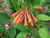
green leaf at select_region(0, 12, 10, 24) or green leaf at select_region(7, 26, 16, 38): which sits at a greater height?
green leaf at select_region(0, 12, 10, 24)

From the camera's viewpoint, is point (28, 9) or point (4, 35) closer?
point (28, 9)

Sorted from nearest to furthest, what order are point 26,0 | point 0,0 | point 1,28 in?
point 26,0
point 1,28
point 0,0

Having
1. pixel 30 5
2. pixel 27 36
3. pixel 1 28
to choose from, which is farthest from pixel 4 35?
pixel 30 5

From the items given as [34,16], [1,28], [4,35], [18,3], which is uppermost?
[18,3]

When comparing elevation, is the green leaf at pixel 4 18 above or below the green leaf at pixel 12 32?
above

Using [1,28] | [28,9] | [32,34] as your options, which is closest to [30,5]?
[28,9]

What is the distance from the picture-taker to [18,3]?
2.47 feet

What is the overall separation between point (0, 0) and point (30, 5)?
45 centimetres

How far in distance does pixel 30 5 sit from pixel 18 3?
94 mm

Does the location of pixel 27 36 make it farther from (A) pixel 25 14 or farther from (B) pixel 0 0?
(B) pixel 0 0

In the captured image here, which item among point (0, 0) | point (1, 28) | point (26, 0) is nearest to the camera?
point (26, 0)

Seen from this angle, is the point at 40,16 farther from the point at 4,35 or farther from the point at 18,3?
the point at 4,35

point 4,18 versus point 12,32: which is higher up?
point 4,18

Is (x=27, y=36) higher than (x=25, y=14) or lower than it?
lower
